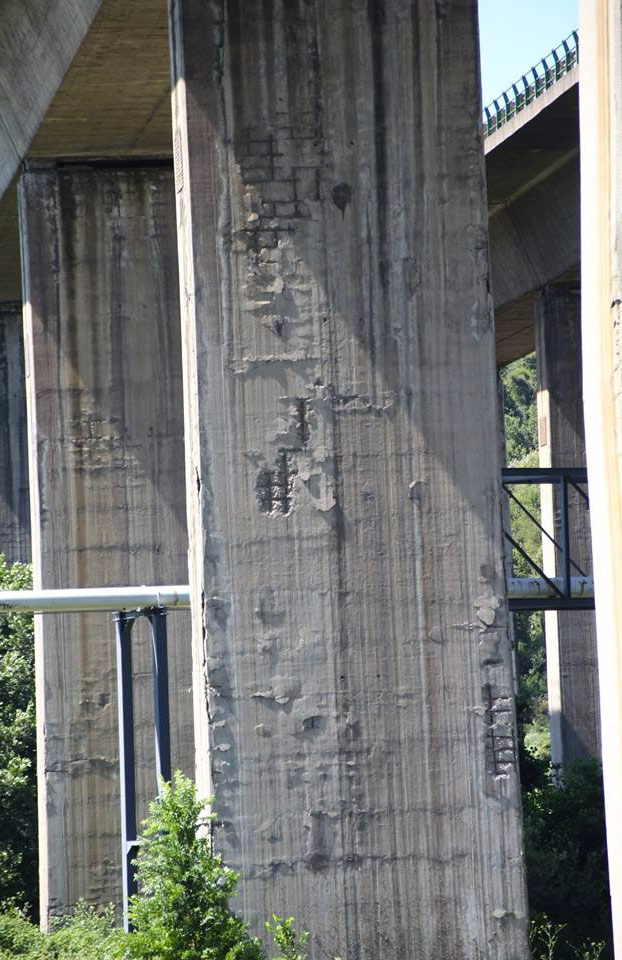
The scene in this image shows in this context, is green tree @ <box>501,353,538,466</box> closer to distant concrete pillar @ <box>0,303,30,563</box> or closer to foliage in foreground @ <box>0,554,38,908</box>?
distant concrete pillar @ <box>0,303,30,563</box>

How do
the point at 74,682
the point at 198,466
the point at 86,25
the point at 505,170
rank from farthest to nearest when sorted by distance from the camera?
1. the point at 505,170
2. the point at 74,682
3. the point at 86,25
4. the point at 198,466

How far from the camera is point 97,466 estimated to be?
53.7 feet

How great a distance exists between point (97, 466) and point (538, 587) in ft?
17.8

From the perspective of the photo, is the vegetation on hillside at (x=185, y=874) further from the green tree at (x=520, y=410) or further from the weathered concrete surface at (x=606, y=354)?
the green tree at (x=520, y=410)

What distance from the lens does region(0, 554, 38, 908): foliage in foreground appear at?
19.1 meters

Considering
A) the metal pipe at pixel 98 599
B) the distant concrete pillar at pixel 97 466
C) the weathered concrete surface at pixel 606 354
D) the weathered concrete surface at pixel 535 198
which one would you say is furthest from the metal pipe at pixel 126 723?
the weathered concrete surface at pixel 535 198

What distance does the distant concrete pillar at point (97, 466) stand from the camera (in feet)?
53.5

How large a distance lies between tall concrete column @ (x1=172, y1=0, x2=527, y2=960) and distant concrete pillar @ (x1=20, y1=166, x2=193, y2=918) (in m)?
6.24

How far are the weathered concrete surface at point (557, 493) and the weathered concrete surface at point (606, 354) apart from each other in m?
24.1

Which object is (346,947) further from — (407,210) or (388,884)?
(407,210)

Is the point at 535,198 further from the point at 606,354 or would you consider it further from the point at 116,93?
the point at 606,354

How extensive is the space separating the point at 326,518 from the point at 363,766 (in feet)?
5.69

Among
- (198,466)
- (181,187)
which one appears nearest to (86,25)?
(181,187)

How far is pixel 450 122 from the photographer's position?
10.2 m
